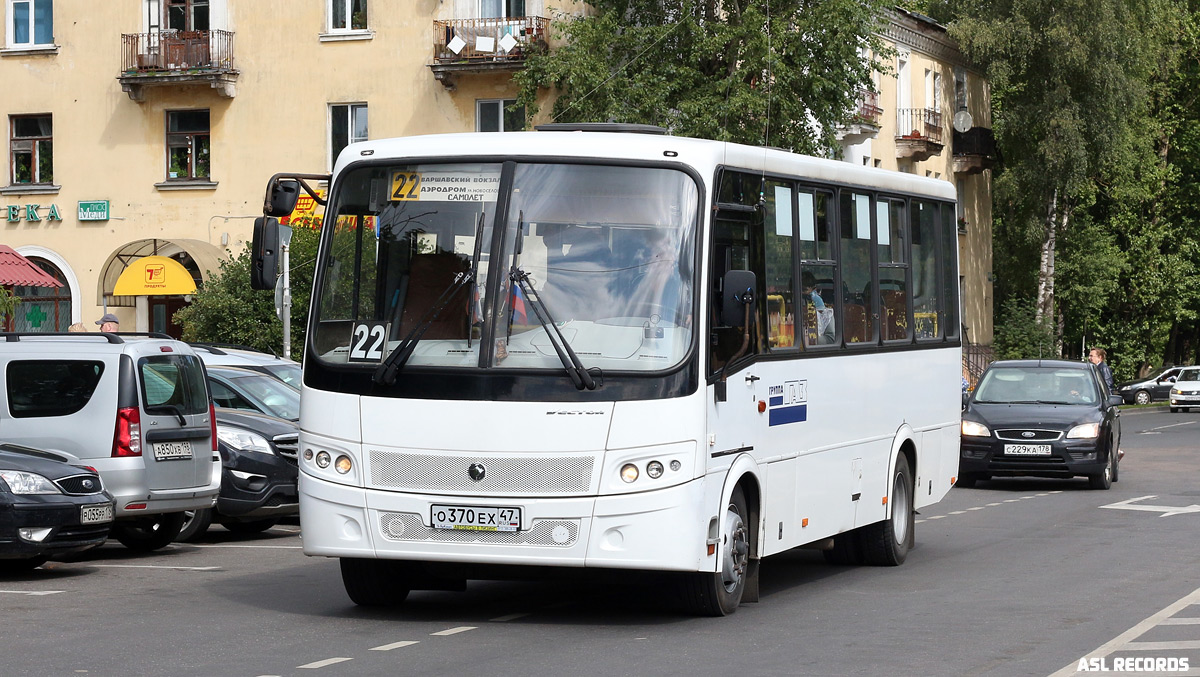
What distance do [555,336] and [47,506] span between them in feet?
16.4

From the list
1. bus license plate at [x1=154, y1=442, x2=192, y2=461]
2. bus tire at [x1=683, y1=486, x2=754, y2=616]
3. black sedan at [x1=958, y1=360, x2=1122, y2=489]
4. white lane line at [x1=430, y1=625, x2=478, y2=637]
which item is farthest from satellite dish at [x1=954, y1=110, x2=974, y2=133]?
white lane line at [x1=430, y1=625, x2=478, y2=637]

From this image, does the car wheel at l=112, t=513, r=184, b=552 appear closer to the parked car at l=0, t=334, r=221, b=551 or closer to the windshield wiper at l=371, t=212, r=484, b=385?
the parked car at l=0, t=334, r=221, b=551

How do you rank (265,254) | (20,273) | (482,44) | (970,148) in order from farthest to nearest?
1. (970,148)
2. (482,44)
3. (20,273)
4. (265,254)

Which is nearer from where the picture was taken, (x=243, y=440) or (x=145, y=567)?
(x=145, y=567)

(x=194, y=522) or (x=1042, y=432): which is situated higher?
(x=1042, y=432)

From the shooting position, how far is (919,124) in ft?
193

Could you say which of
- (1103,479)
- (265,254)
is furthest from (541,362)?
(1103,479)

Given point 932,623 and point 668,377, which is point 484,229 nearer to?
point 668,377

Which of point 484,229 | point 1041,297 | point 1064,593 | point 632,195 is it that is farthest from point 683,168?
point 1041,297

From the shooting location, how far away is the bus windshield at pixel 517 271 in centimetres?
1057

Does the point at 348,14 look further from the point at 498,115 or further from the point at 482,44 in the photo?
the point at 498,115

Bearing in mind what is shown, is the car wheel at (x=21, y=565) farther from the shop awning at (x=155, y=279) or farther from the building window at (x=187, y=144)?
the building window at (x=187, y=144)

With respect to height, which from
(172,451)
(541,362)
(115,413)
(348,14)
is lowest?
(172,451)

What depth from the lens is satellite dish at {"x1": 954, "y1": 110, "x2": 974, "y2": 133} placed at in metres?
61.0
